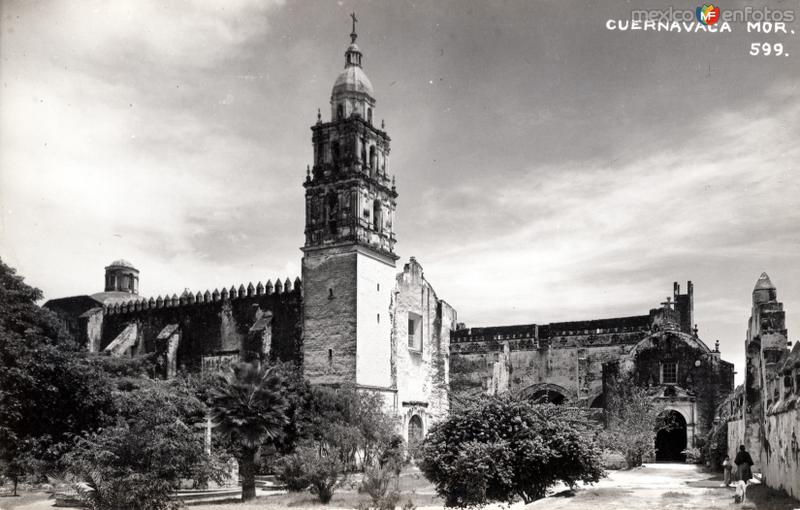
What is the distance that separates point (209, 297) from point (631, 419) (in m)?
18.3

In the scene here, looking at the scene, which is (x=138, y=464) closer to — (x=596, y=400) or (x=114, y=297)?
(x=596, y=400)

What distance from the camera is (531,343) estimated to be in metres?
36.5

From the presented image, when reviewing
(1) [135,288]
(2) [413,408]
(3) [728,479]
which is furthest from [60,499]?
(1) [135,288]

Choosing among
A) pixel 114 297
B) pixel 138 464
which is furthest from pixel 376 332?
pixel 114 297

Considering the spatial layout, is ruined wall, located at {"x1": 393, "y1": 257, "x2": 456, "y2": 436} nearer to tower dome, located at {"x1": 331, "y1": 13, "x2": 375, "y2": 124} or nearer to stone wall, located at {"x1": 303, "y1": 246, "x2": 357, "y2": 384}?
stone wall, located at {"x1": 303, "y1": 246, "x2": 357, "y2": 384}

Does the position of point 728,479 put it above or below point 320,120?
below

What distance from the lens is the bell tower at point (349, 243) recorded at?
3058cm

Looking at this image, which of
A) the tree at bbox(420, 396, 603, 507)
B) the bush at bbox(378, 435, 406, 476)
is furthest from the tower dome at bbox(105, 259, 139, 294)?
the tree at bbox(420, 396, 603, 507)

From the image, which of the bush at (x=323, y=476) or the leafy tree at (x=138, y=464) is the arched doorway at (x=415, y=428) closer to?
the bush at (x=323, y=476)

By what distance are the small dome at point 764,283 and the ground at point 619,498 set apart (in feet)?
14.0

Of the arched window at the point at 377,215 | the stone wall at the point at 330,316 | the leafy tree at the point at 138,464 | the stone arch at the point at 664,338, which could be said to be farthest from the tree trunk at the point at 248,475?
the stone arch at the point at 664,338

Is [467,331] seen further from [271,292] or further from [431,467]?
[431,467]

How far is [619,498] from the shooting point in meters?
15.1

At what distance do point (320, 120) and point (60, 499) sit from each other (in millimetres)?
19155
